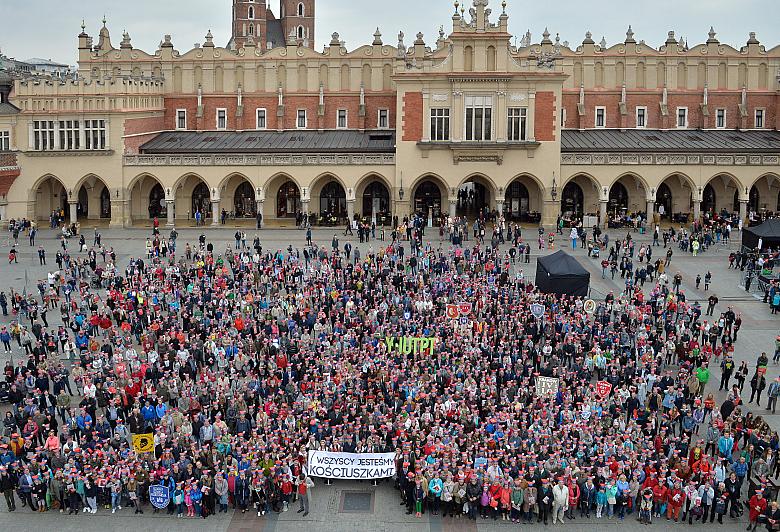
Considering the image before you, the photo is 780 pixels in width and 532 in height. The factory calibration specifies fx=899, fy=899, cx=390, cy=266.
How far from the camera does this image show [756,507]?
20.3m

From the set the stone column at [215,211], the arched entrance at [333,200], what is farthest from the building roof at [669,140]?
the stone column at [215,211]

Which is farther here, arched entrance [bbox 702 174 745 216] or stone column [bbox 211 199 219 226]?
arched entrance [bbox 702 174 745 216]

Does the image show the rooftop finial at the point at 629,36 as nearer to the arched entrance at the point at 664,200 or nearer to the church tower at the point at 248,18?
the arched entrance at the point at 664,200

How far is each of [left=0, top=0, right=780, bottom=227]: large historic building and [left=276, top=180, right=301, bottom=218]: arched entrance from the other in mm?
126

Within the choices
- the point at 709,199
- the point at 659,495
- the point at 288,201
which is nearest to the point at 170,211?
the point at 288,201

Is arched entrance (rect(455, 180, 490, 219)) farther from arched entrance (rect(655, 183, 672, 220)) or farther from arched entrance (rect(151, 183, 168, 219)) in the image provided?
arched entrance (rect(151, 183, 168, 219))

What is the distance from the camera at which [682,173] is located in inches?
2425

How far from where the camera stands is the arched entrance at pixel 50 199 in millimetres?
65875

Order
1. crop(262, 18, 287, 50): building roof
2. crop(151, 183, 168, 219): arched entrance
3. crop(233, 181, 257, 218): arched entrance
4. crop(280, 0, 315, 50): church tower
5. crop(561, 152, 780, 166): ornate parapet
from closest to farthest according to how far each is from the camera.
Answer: crop(561, 152, 780, 166): ornate parapet → crop(233, 181, 257, 218): arched entrance → crop(151, 183, 168, 219): arched entrance → crop(280, 0, 315, 50): church tower → crop(262, 18, 287, 50): building roof

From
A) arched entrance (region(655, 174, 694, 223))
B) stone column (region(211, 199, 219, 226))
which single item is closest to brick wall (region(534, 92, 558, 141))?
arched entrance (region(655, 174, 694, 223))

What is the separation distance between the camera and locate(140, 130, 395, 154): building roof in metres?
65.4

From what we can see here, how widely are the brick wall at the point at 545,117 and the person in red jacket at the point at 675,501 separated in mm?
42897

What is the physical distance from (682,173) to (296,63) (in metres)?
30.0

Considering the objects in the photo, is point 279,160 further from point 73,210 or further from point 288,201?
point 73,210
